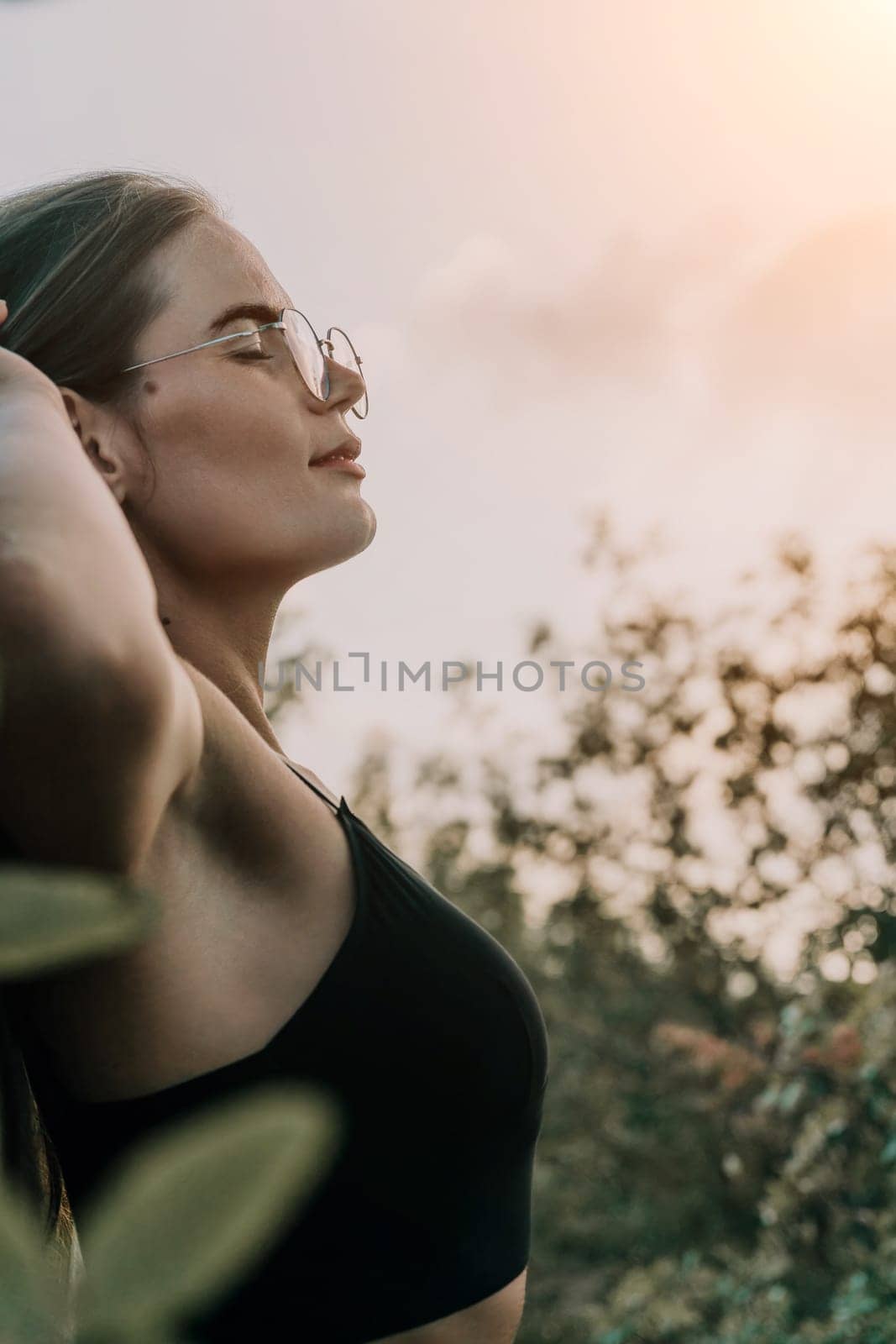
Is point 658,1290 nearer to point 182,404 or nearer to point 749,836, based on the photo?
point 749,836

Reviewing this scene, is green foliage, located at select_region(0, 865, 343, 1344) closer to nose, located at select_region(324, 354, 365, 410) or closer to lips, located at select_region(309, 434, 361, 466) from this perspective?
lips, located at select_region(309, 434, 361, 466)

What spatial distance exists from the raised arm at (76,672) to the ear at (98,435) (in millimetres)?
616

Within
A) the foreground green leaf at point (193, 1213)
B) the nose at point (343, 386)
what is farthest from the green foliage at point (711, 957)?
the foreground green leaf at point (193, 1213)

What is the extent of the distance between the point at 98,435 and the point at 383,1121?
3.01 feet

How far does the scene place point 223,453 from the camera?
1677mm

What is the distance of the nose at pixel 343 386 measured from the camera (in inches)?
74.5

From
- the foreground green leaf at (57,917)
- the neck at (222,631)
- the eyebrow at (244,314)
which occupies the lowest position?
the neck at (222,631)

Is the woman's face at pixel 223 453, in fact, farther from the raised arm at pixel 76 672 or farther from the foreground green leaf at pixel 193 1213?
the foreground green leaf at pixel 193 1213

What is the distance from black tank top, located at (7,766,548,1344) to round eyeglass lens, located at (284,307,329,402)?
737mm

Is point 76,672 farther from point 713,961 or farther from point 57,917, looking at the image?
point 713,961

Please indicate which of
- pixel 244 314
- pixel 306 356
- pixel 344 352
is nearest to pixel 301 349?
pixel 306 356

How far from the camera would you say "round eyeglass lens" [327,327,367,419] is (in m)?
2.16

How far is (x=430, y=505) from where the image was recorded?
12.1 m

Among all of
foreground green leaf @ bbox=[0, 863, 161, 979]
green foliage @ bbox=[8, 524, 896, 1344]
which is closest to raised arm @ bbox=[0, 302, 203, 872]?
foreground green leaf @ bbox=[0, 863, 161, 979]
